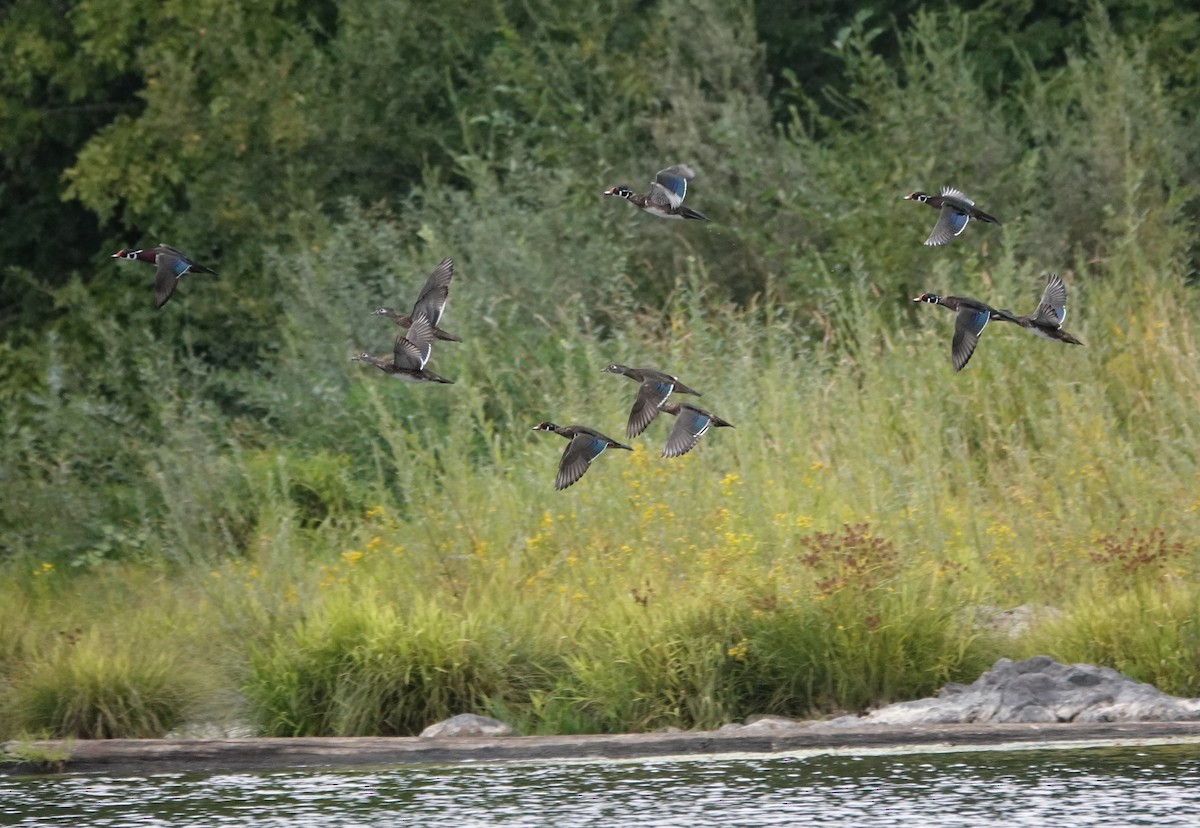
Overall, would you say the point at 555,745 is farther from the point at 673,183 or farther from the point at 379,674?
the point at 673,183

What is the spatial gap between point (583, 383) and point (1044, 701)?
4649 mm

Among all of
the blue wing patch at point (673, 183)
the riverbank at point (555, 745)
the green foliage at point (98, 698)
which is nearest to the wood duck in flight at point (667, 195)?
the blue wing patch at point (673, 183)

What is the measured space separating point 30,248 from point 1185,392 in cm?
1166

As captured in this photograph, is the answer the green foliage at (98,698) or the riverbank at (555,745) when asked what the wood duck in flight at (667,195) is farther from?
the green foliage at (98,698)

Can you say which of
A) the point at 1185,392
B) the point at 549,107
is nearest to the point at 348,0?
the point at 549,107

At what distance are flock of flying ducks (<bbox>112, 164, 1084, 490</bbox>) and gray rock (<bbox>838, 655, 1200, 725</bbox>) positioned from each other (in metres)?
1.22

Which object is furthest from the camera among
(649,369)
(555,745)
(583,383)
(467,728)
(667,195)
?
(583,383)

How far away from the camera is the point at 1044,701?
7012mm

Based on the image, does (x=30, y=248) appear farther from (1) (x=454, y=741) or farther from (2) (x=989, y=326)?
(1) (x=454, y=741)

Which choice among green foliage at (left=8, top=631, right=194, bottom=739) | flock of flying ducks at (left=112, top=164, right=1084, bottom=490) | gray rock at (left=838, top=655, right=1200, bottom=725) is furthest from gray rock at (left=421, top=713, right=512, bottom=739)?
gray rock at (left=838, top=655, right=1200, bottom=725)

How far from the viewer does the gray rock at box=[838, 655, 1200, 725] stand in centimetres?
695

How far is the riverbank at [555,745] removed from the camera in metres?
6.89

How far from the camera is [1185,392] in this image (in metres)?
9.93

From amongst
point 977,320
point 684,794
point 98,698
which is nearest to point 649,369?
point 977,320
